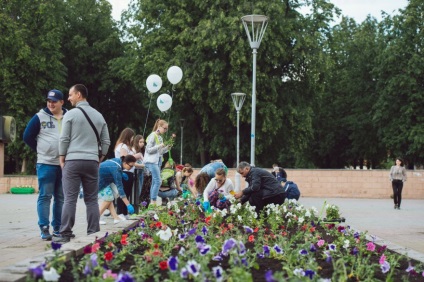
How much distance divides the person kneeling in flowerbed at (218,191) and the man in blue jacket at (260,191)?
1.15 ft

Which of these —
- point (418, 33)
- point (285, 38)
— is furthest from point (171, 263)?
point (418, 33)

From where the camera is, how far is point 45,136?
806 cm

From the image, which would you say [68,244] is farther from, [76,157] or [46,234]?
[46,234]

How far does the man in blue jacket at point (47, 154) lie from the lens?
7.95 metres

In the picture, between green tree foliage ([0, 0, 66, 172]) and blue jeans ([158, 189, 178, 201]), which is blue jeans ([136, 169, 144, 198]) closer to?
blue jeans ([158, 189, 178, 201])

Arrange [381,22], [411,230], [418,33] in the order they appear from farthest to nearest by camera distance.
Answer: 1. [381,22]
2. [418,33]
3. [411,230]

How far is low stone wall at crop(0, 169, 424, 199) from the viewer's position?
28.5 m

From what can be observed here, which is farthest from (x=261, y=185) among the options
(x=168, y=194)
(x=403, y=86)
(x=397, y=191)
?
(x=403, y=86)

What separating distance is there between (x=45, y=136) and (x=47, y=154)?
245 mm

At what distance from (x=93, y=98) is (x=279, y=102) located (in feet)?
46.4

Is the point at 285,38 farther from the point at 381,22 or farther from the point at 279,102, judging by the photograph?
the point at 381,22

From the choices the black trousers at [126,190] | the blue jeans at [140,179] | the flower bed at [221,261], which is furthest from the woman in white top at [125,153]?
the flower bed at [221,261]

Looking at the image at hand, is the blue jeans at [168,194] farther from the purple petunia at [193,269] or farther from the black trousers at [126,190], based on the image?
the purple petunia at [193,269]

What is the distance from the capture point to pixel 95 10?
137 ft
